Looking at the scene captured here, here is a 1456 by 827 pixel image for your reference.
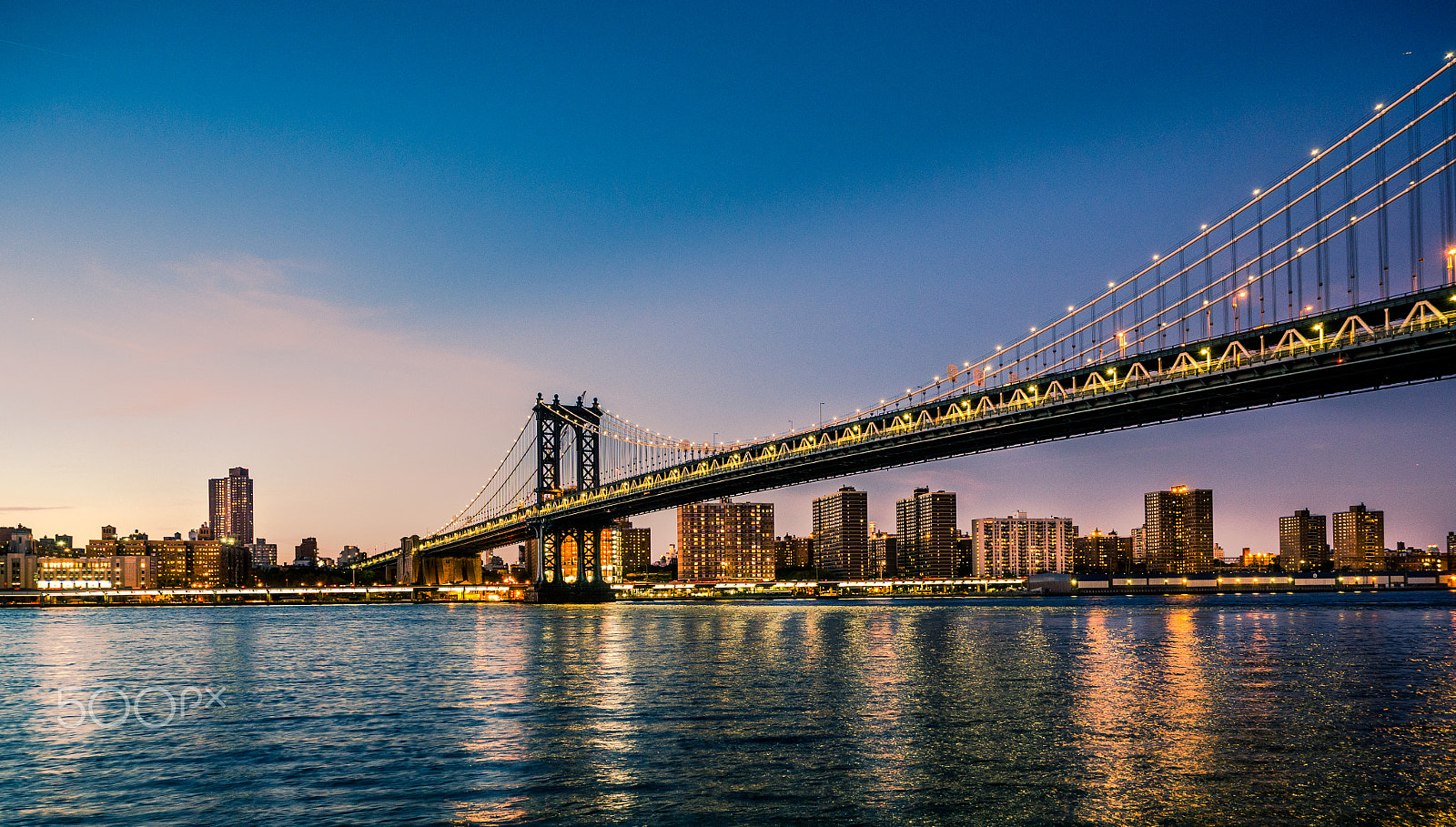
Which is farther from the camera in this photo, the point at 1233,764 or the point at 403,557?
the point at 403,557

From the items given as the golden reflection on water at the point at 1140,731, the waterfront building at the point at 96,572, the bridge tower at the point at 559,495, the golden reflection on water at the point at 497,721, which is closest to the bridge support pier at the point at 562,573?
the bridge tower at the point at 559,495

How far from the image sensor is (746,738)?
20203 millimetres

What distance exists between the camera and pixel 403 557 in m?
166

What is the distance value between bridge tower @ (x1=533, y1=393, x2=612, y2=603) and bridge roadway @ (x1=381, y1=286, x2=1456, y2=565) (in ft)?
40.7

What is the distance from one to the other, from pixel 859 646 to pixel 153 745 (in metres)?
29.1

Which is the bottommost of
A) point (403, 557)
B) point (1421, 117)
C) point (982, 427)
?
point (403, 557)

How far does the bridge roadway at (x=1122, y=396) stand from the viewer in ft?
145

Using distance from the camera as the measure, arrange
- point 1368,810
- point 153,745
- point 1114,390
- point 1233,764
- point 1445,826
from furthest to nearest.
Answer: point 1114,390, point 153,745, point 1233,764, point 1368,810, point 1445,826

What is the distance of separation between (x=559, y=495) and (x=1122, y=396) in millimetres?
64921

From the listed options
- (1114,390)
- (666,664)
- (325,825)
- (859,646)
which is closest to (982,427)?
(1114,390)

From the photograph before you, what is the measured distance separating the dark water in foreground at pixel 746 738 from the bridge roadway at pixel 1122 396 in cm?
1237

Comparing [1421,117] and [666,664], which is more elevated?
[1421,117]

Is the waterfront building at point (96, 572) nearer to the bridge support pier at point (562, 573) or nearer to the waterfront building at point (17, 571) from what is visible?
the waterfront building at point (17, 571)

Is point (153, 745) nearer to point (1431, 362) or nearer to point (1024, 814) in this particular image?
point (1024, 814)
